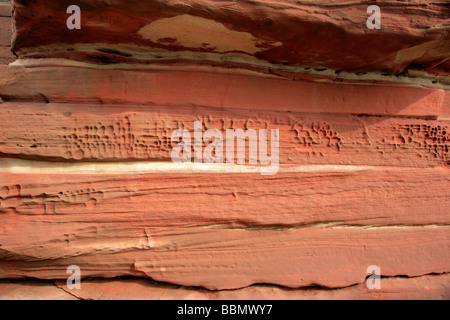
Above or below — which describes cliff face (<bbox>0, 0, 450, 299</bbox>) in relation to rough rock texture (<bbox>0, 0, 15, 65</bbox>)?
below

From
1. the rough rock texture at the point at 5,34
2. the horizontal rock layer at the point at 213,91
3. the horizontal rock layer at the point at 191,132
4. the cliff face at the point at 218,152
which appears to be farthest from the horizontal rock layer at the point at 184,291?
the rough rock texture at the point at 5,34

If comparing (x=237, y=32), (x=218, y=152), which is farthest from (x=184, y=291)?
(x=237, y=32)

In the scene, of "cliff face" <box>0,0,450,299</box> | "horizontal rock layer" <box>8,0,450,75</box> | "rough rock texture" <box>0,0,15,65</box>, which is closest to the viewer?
"horizontal rock layer" <box>8,0,450,75</box>

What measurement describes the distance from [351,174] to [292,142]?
0.36 metres

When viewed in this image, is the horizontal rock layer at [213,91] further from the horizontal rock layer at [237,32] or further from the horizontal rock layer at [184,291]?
the horizontal rock layer at [184,291]

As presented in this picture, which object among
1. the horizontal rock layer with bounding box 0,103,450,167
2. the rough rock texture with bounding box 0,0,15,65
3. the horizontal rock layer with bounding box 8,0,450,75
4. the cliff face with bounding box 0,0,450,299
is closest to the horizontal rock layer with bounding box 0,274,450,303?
the cliff face with bounding box 0,0,450,299

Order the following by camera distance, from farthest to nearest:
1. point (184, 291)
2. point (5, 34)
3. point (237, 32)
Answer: point (5, 34) → point (184, 291) → point (237, 32)

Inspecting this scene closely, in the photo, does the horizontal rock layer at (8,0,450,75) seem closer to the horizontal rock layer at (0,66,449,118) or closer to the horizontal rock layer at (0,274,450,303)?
the horizontal rock layer at (0,66,449,118)

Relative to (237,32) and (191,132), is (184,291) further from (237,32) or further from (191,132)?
(237,32)

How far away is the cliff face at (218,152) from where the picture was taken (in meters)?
1.20

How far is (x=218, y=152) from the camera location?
1.35 metres

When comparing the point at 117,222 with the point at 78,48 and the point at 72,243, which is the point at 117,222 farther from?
the point at 78,48

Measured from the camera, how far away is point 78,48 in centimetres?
129

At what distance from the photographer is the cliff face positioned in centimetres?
120
